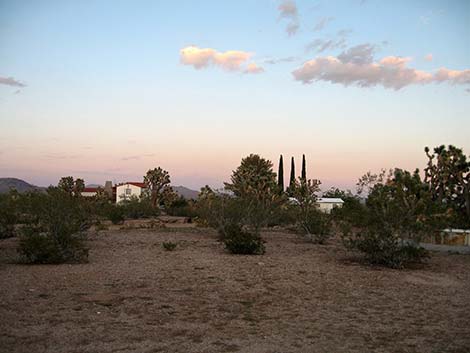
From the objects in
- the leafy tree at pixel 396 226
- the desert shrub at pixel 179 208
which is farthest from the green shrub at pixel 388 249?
the desert shrub at pixel 179 208

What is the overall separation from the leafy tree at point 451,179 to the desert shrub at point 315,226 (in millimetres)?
8372

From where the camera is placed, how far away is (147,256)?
627 inches

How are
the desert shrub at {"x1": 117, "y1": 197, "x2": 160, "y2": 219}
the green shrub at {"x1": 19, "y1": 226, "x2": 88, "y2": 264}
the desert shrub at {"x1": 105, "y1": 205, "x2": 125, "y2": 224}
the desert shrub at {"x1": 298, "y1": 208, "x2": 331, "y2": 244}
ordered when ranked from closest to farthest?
1. the green shrub at {"x1": 19, "y1": 226, "x2": 88, "y2": 264}
2. the desert shrub at {"x1": 298, "y1": 208, "x2": 331, "y2": 244}
3. the desert shrub at {"x1": 105, "y1": 205, "x2": 125, "y2": 224}
4. the desert shrub at {"x1": 117, "y1": 197, "x2": 160, "y2": 219}

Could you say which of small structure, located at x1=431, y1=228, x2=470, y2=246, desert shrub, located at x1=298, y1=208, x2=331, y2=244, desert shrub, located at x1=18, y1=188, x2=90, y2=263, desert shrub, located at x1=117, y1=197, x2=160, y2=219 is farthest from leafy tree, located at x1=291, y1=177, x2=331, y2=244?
desert shrub, located at x1=117, y1=197, x2=160, y2=219

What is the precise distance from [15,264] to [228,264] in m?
5.69

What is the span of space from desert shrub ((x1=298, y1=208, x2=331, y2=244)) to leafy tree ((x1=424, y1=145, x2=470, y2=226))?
27.5ft

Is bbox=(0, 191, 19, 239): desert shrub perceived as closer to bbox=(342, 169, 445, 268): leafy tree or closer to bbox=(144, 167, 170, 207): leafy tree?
bbox=(342, 169, 445, 268): leafy tree

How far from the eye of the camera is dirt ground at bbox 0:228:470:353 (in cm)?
688

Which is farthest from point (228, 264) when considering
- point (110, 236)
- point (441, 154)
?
point (441, 154)

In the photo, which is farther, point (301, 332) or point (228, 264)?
point (228, 264)

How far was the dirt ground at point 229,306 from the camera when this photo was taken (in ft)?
22.6

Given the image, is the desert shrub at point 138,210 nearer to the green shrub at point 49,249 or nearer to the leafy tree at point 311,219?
the leafy tree at point 311,219

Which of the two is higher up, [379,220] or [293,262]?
[379,220]

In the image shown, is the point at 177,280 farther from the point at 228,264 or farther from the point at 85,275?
the point at 228,264
